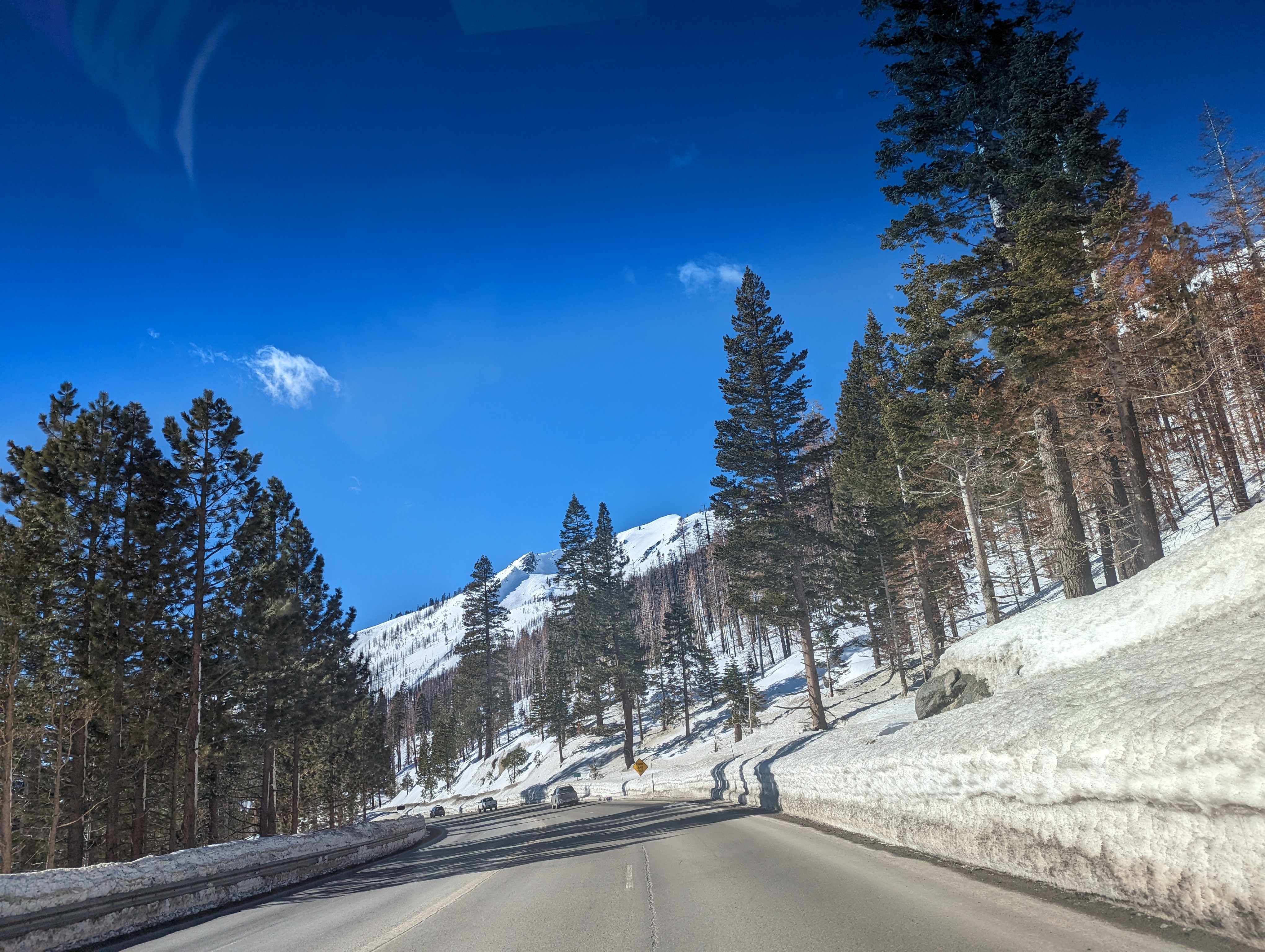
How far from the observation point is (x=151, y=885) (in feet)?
35.1

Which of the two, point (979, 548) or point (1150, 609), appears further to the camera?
point (979, 548)

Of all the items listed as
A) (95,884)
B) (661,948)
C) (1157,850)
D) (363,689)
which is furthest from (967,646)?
(363,689)

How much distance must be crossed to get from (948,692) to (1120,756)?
9047 millimetres

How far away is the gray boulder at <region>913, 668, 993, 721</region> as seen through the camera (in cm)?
1207

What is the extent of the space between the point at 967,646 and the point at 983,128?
56.1ft

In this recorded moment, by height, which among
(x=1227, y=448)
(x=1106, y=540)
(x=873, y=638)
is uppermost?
(x=1227, y=448)

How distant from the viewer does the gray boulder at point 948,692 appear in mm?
12070

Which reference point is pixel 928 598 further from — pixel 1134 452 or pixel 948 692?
pixel 948 692

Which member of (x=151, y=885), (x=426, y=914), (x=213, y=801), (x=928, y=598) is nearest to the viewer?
(x=426, y=914)

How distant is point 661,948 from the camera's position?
5621 mm

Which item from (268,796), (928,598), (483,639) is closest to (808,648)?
(928,598)

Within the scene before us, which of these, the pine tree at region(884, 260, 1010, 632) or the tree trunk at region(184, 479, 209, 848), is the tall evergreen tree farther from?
the tree trunk at region(184, 479, 209, 848)

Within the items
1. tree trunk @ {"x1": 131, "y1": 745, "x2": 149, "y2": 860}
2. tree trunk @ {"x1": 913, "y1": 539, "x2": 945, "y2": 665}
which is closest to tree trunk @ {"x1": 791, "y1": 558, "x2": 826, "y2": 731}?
tree trunk @ {"x1": 913, "y1": 539, "x2": 945, "y2": 665}

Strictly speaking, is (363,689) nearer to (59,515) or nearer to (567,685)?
(59,515)
